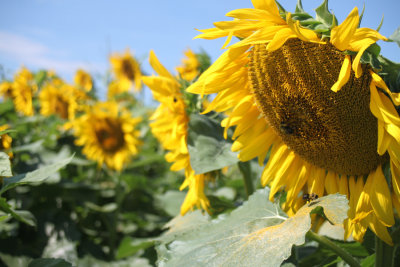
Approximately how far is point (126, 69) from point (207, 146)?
16.8 ft

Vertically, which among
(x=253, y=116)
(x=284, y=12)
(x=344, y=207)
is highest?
(x=284, y=12)

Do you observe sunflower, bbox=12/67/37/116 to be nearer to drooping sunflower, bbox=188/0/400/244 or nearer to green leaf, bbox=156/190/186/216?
green leaf, bbox=156/190/186/216

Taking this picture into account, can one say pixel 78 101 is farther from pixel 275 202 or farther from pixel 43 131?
pixel 275 202

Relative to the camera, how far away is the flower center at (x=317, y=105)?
100cm

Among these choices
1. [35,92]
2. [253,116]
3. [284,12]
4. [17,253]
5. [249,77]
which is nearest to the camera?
[284,12]

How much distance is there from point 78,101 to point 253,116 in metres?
3.99

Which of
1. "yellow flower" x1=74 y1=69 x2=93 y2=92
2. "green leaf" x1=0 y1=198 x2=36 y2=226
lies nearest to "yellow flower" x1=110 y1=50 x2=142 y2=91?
"yellow flower" x1=74 y1=69 x2=93 y2=92

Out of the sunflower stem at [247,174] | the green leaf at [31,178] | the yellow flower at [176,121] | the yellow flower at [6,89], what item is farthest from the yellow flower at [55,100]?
the green leaf at [31,178]

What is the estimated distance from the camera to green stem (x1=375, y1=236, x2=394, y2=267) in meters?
1.06

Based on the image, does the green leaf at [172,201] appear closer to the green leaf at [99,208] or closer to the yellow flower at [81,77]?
the green leaf at [99,208]

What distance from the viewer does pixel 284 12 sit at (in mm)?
1047

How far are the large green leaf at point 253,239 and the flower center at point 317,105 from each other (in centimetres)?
22

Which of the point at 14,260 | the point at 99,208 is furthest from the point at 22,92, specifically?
the point at 14,260

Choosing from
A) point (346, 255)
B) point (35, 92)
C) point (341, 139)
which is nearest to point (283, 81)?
point (341, 139)
